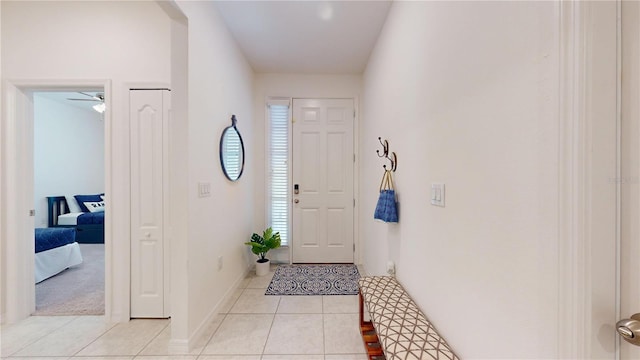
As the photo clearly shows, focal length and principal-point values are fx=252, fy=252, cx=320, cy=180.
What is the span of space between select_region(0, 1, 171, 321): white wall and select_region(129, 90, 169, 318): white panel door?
0.39 feet

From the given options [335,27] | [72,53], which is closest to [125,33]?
[72,53]

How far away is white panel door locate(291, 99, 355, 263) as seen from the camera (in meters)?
3.57

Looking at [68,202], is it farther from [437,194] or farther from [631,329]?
[631,329]

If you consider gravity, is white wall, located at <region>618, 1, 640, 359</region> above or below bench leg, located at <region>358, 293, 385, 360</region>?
above

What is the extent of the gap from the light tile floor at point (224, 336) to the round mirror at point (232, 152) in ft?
4.26

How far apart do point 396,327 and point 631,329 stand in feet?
2.88

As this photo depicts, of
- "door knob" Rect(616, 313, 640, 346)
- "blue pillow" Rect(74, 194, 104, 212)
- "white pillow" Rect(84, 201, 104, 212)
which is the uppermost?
"door knob" Rect(616, 313, 640, 346)

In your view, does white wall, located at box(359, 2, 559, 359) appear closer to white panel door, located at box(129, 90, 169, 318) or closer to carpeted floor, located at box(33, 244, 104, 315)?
white panel door, located at box(129, 90, 169, 318)

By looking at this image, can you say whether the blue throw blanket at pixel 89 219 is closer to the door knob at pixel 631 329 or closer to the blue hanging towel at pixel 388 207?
the blue hanging towel at pixel 388 207

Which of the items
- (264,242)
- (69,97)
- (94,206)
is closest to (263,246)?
(264,242)

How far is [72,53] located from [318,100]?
8.30 ft

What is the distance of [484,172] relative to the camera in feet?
3.00

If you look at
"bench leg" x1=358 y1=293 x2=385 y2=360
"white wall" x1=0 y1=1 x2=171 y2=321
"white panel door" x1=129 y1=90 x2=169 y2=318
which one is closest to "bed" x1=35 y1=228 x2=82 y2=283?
"white wall" x1=0 y1=1 x2=171 y2=321

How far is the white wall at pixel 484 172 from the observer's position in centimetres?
68
